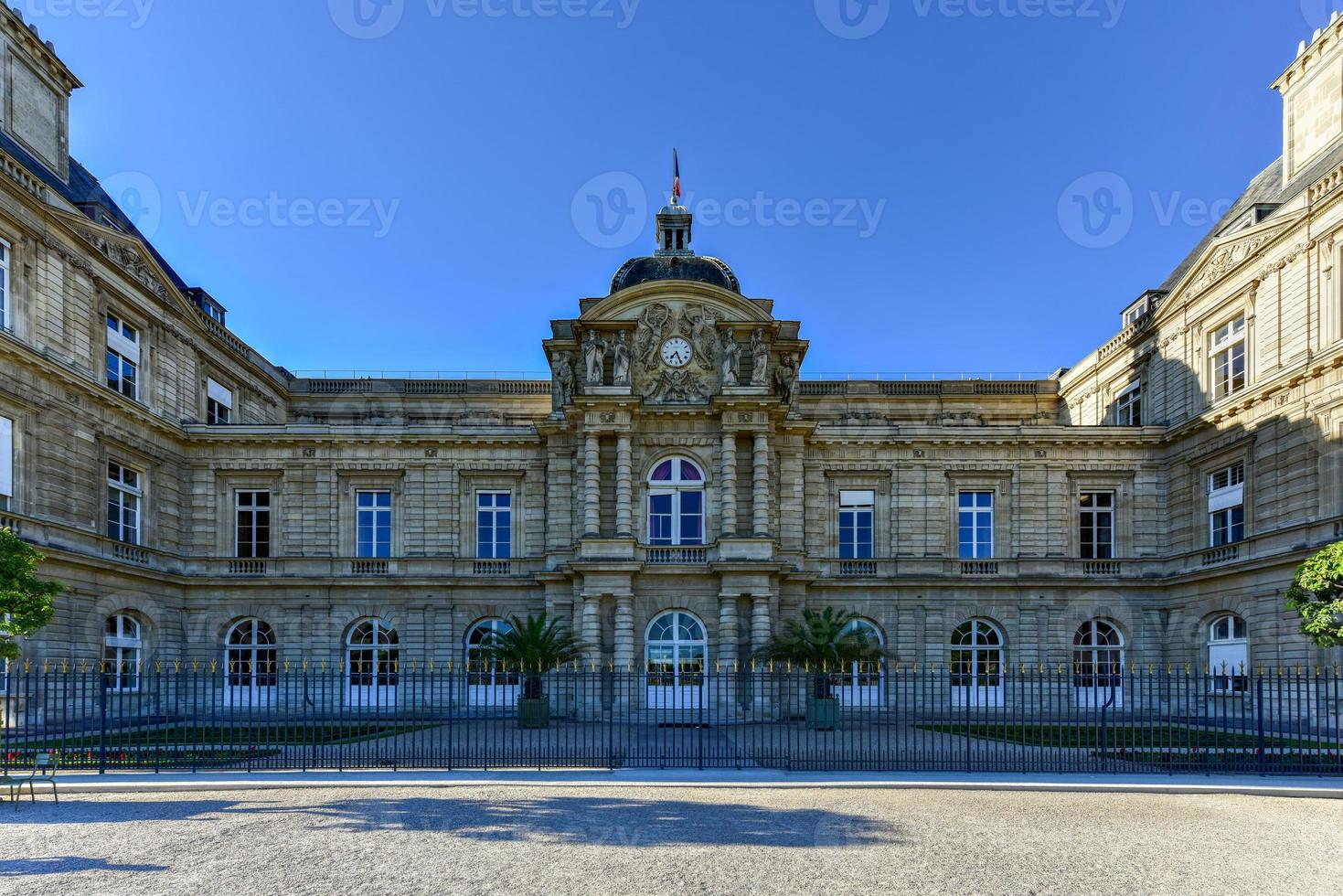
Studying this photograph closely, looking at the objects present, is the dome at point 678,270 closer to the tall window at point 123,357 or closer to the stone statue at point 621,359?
the stone statue at point 621,359

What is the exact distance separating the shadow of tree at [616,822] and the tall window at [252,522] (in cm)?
2167

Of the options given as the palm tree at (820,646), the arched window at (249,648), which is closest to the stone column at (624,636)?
the palm tree at (820,646)

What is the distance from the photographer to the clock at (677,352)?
33094 mm

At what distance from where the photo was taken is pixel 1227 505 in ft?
102

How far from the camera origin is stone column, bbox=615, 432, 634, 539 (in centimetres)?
3170

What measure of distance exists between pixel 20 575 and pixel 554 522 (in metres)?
18.2

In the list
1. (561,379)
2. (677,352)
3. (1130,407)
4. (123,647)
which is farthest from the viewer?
(1130,407)

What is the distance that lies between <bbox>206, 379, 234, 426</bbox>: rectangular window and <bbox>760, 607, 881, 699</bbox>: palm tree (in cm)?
2078

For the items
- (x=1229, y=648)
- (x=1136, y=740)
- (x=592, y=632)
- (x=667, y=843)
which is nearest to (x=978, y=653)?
(x=1229, y=648)

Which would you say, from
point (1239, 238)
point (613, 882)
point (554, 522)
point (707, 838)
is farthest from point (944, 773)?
point (1239, 238)

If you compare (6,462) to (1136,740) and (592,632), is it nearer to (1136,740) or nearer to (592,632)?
(592,632)

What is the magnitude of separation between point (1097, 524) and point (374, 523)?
24499mm

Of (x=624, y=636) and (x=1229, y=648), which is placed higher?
(x=624, y=636)

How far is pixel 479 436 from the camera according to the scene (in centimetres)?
3478
